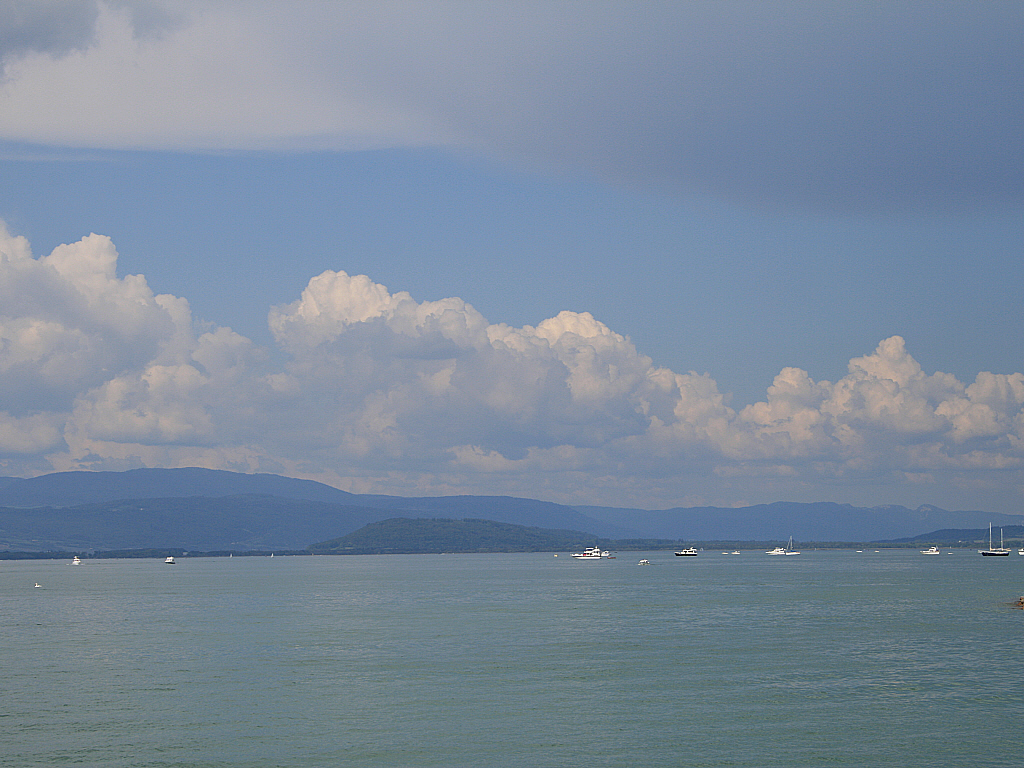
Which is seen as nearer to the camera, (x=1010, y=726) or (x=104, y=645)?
(x=1010, y=726)

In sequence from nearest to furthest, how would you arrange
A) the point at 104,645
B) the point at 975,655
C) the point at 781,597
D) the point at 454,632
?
the point at 975,655 < the point at 104,645 < the point at 454,632 < the point at 781,597

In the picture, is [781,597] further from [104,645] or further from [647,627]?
[104,645]

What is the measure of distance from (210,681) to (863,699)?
175 feet

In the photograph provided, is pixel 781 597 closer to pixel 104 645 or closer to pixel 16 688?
pixel 104 645

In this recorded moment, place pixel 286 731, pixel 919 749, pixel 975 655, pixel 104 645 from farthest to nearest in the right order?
pixel 104 645 < pixel 975 655 < pixel 286 731 < pixel 919 749

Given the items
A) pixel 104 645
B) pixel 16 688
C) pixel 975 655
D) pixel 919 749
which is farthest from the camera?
pixel 104 645

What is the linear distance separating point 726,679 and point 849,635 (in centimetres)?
3965

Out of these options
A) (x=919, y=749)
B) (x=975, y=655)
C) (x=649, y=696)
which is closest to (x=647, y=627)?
(x=975, y=655)

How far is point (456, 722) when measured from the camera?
70.4 meters

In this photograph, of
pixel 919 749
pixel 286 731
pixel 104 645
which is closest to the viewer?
pixel 919 749

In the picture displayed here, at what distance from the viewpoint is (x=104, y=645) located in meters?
117

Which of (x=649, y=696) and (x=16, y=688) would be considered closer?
(x=649, y=696)

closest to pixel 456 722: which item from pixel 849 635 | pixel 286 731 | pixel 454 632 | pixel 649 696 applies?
pixel 286 731

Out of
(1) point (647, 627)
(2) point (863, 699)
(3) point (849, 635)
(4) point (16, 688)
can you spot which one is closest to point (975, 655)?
(3) point (849, 635)
